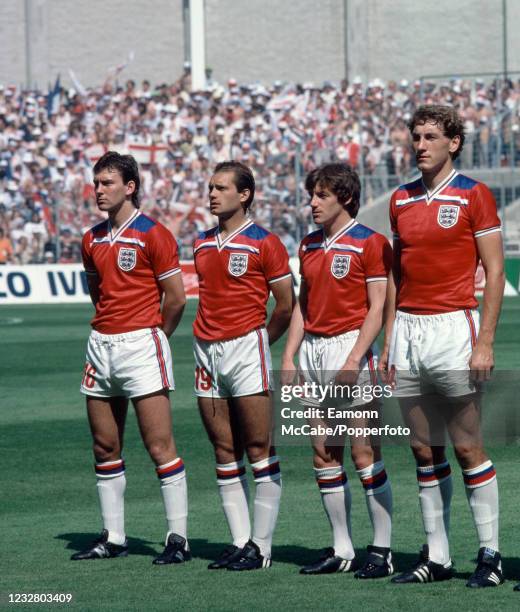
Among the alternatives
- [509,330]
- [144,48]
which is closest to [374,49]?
[144,48]

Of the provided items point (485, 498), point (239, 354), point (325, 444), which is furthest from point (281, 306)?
point (485, 498)

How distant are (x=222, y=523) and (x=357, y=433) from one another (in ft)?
5.37

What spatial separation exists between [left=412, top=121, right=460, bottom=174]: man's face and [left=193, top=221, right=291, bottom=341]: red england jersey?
0.97 meters

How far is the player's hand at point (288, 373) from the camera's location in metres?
6.25

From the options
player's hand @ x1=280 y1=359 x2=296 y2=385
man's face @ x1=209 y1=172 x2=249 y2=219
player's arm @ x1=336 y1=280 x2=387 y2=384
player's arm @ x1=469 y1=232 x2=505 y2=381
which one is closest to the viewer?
player's arm @ x1=469 y1=232 x2=505 y2=381

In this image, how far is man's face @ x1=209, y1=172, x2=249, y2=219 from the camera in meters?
6.36

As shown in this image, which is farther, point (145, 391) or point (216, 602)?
point (145, 391)

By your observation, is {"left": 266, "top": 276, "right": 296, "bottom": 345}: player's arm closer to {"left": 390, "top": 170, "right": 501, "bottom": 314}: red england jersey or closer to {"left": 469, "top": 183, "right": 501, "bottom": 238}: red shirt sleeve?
{"left": 390, "top": 170, "right": 501, "bottom": 314}: red england jersey

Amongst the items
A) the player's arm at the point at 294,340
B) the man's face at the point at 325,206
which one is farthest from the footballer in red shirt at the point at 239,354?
the man's face at the point at 325,206

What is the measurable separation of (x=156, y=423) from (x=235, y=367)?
56 centimetres

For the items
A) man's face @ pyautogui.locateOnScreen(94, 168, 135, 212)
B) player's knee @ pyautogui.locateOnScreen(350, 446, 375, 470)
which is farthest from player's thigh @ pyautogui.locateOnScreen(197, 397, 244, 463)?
man's face @ pyautogui.locateOnScreen(94, 168, 135, 212)

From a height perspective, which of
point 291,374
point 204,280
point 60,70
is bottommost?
point 291,374

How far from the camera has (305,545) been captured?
22.3ft

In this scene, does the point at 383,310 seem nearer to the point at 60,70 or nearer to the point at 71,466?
the point at 71,466
